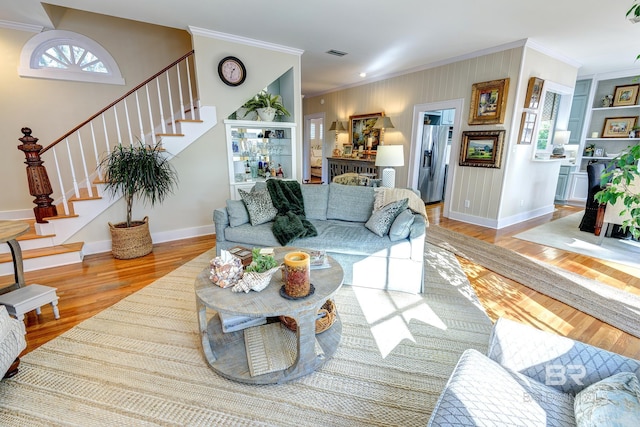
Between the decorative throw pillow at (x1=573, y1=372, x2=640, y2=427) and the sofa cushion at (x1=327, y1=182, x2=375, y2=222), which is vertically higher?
the sofa cushion at (x1=327, y1=182, x2=375, y2=222)

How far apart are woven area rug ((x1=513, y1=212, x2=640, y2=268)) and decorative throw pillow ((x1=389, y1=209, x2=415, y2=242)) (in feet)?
8.51

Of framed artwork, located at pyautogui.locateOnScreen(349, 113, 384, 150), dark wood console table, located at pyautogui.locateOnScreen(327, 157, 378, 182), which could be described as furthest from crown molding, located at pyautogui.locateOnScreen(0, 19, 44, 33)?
dark wood console table, located at pyautogui.locateOnScreen(327, 157, 378, 182)

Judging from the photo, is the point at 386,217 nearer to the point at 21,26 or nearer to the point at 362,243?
the point at 362,243

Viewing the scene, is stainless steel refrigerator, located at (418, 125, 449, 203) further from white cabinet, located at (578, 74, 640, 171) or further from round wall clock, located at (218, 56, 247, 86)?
round wall clock, located at (218, 56, 247, 86)

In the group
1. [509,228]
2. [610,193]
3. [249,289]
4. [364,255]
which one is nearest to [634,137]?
[509,228]

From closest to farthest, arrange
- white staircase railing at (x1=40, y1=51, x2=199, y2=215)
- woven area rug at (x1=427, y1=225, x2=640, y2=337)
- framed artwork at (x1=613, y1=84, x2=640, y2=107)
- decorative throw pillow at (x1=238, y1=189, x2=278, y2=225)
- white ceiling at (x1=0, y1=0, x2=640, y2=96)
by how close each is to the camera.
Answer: woven area rug at (x1=427, y1=225, x2=640, y2=337), white ceiling at (x1=0, y1=0, x2=640, y2=96), decorative throw pillow at (x1=238, y1=189, x2=278, y2=225), white staircase railing at (x1=40, y1=51, x2=199, y2=215), framed artwork at (x1=613, y1=84, x2=640, y2=107)

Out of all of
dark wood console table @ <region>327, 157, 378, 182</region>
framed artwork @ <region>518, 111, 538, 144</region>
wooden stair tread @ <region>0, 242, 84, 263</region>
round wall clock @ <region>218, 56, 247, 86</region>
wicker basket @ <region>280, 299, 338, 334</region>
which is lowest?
wicker basket @ <region>280, 299, 338, 334</region>

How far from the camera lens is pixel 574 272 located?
300 cm

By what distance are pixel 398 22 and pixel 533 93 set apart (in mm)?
2458

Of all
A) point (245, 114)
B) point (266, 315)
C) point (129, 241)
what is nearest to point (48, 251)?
point (129, 241)

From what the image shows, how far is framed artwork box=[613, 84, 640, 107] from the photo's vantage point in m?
5.30

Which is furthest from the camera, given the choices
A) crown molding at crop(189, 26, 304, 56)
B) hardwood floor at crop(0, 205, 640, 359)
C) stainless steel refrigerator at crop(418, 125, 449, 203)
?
stainless steel refrigerator at crop(418, 125, 449, 203)

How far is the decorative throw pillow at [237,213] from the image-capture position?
2947 millimetres

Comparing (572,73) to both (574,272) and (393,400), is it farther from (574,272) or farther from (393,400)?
(393,400)
